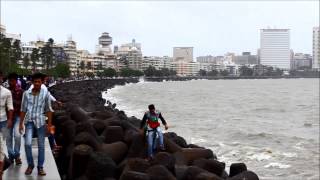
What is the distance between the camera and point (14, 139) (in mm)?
7363

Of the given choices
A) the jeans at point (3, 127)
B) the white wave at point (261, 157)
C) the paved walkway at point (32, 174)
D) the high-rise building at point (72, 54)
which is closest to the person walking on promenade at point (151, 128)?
the paved walkway at point (32, 174)

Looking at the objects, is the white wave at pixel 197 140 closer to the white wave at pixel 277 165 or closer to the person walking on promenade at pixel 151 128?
the white wave at pixel 277 165

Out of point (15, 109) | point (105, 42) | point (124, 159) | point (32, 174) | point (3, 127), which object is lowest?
point (124, 159)

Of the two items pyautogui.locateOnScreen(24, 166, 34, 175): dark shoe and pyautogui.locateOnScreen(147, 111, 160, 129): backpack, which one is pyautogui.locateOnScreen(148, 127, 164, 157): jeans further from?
pyautogui.locateOnScreen(24, 166, 34, 175): dark shoe

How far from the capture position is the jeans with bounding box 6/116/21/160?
709cm

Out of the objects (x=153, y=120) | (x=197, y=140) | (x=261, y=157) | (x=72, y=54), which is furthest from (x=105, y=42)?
(x=153, y=120)

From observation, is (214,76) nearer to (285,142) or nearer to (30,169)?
(285,142)

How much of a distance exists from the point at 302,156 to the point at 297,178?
3657 millimetres

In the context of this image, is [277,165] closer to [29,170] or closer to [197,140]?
[197,140]

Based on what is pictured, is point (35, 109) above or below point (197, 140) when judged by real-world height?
above

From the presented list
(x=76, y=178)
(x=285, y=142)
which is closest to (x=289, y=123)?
(x=285, y=142)

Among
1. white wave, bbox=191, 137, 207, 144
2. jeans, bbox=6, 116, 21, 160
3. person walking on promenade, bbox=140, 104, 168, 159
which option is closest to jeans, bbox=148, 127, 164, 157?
person walking on promenade, bbox=140, 104, 168, 159

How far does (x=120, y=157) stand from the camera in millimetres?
9344

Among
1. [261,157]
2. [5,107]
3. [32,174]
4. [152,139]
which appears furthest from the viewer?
[261,157]
